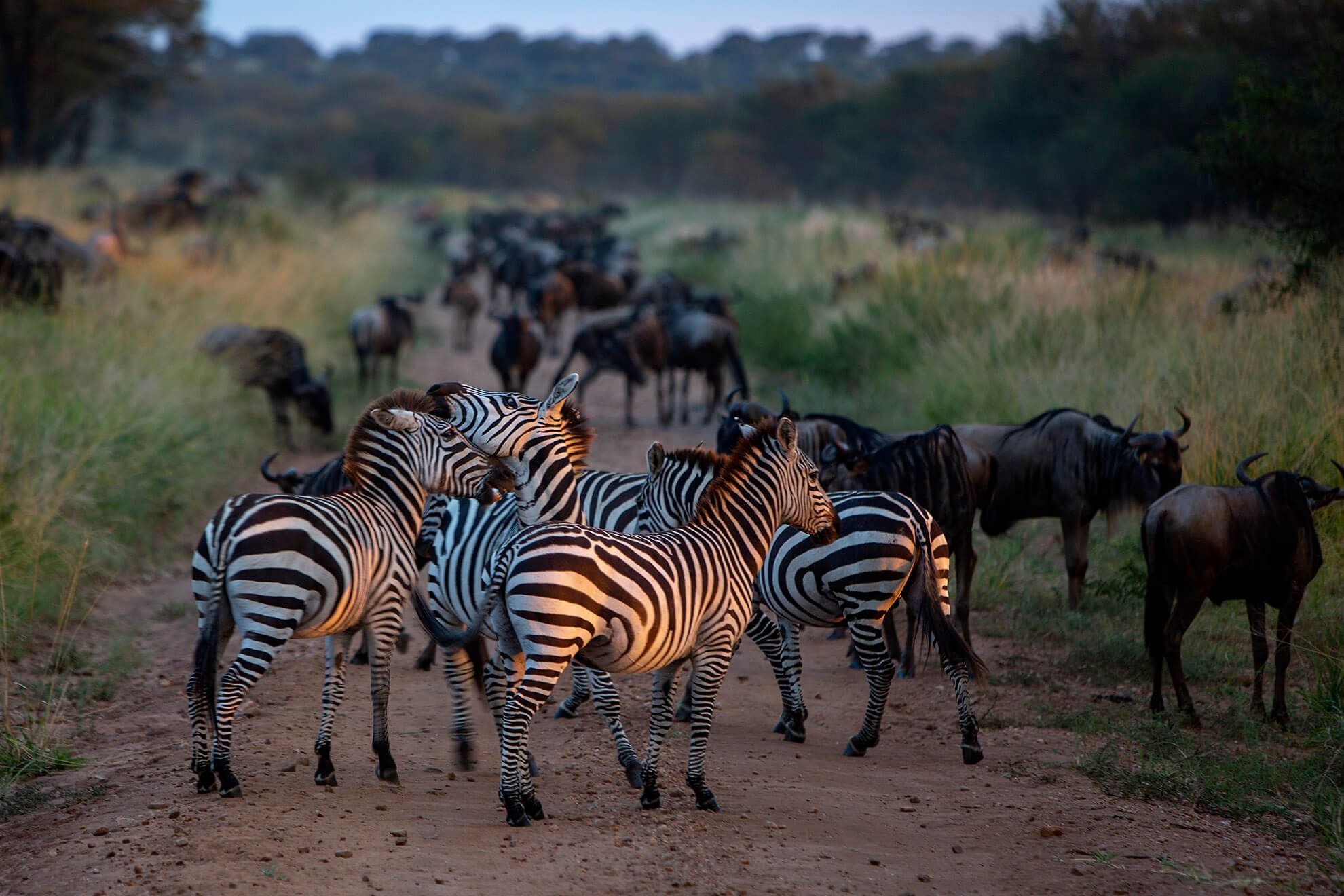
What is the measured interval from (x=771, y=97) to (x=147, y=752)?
61.2 metres

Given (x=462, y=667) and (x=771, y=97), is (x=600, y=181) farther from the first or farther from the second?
(x=462, y=667)

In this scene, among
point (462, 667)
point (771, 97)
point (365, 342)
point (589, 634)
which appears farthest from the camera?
point (771, 97)

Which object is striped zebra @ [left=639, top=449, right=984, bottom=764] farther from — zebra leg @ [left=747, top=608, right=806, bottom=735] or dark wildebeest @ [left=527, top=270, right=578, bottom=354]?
dark wildebeest @ [left=527, top=270, right=578, bottom=354]

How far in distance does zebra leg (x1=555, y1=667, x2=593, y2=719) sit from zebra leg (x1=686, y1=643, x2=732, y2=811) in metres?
1.21

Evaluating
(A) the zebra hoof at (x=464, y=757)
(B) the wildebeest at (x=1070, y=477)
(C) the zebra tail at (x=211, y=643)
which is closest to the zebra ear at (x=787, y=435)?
(A) the zebra hoof at (x=464, y=757)

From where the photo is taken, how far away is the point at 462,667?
16.2ft

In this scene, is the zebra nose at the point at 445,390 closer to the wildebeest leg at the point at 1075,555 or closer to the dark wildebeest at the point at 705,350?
the wildebeest leg at the point at 1075,555

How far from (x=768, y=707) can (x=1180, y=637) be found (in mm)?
1937

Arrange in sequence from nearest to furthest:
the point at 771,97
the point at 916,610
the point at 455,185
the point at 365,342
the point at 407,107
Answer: the point at 916,610
the point at 365,342
the point at 771,97
the point at 455,185
the point at 407,107

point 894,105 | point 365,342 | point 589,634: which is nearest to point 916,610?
point 589,634


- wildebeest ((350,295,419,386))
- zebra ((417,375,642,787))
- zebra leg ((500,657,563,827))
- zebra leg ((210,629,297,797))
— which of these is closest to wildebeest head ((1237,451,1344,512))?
zebra ((417,375,642,787))

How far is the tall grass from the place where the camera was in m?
5.44

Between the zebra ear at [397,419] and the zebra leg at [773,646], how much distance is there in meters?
1.61

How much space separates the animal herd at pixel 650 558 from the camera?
4363 mm
